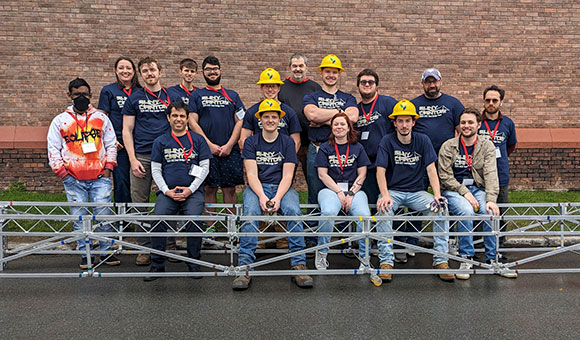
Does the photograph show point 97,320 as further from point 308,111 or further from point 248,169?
point 308,111

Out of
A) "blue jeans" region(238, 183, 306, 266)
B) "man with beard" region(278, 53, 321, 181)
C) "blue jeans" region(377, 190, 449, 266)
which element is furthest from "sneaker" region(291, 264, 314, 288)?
"man with beard" region(278, 53, 321, 181)

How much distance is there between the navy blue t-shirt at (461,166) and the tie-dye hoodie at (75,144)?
432cm

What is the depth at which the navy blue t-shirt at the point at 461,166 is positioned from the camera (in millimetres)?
5543

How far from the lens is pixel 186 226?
519 cm

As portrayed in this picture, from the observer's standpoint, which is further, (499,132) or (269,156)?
(499,132)

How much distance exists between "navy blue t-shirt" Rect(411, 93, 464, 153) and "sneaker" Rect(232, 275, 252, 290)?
292 cm

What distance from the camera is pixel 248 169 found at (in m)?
5.35

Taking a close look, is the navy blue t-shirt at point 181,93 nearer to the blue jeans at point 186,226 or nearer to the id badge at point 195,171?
the id badge at point 195,171

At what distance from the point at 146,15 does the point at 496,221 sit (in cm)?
772

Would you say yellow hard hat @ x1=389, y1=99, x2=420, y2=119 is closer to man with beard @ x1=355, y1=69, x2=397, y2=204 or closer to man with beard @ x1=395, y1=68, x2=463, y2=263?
man with beard @ x1=355, y1=69, x2=397, y2=204

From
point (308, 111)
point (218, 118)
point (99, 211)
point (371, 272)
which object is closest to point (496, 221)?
point (371, 272)

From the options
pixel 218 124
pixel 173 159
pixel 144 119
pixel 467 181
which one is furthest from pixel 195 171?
pixel 467 181

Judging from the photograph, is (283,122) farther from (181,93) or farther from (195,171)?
(181,93)

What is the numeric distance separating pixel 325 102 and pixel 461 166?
183 centimetres
